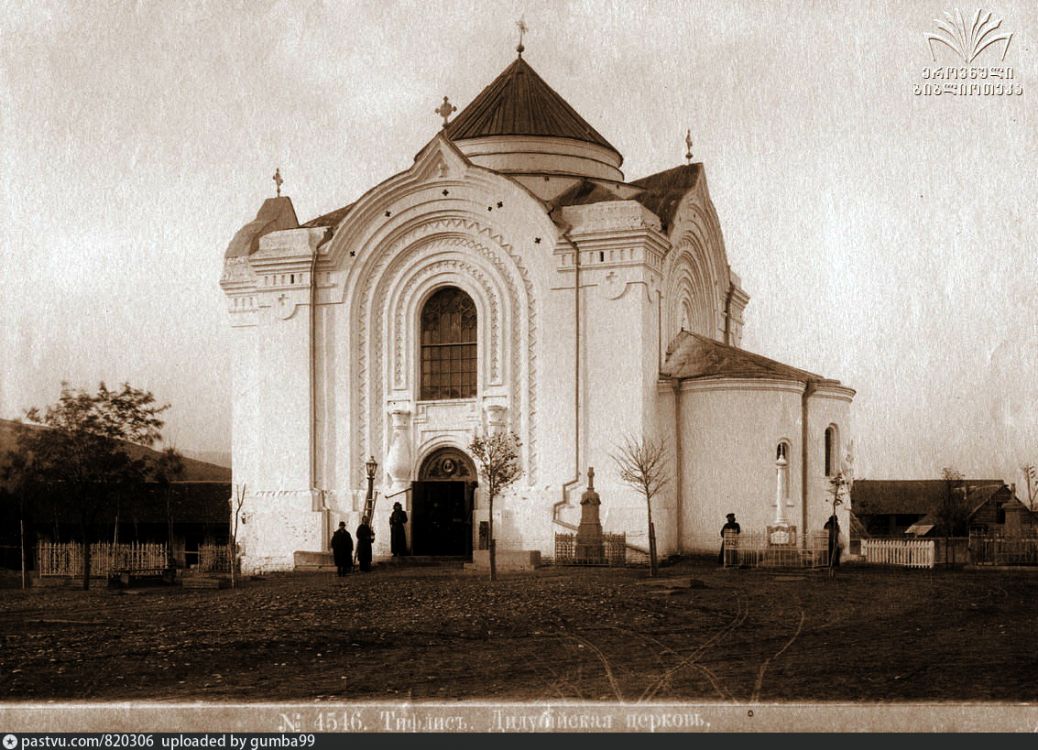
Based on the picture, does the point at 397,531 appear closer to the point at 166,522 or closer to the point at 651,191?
the point at 651,191

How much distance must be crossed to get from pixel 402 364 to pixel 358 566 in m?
5.65

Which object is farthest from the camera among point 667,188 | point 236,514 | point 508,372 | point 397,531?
point 667,188

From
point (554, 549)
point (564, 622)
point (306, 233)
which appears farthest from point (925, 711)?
point (306, 233)

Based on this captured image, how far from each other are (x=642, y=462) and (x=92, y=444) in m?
11.8

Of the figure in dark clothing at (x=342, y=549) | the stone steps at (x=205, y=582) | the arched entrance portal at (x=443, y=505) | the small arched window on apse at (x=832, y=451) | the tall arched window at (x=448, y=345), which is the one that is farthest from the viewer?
the small arched window on apse at (x=832, y=451)

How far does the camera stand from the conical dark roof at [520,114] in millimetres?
38531

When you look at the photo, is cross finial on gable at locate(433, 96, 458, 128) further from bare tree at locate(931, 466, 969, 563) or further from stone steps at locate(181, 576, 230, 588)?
bare tree at locate(931, 466, 969, 563)

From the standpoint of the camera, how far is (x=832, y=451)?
119ft

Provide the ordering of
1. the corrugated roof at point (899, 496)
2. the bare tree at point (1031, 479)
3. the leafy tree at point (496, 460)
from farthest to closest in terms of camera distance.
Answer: the corrugated roof at point (899, 496) < the leafy tree at point (496, 460) < the bare tree at point (1031, 479)

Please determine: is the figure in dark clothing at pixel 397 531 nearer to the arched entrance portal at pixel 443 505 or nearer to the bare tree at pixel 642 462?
the arched entrance portal at pixel 443 505

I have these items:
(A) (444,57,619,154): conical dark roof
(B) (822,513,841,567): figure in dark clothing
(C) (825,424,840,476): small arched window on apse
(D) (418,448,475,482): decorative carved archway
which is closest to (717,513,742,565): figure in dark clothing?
(B) (822,513,841,567): figure in dark clothing

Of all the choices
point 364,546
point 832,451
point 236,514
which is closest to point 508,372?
point 364,546

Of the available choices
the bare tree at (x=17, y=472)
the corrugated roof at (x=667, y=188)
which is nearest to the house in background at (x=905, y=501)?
the corrugated roof at (x=667, y=188)

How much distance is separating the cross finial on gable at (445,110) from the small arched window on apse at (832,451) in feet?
40.0
